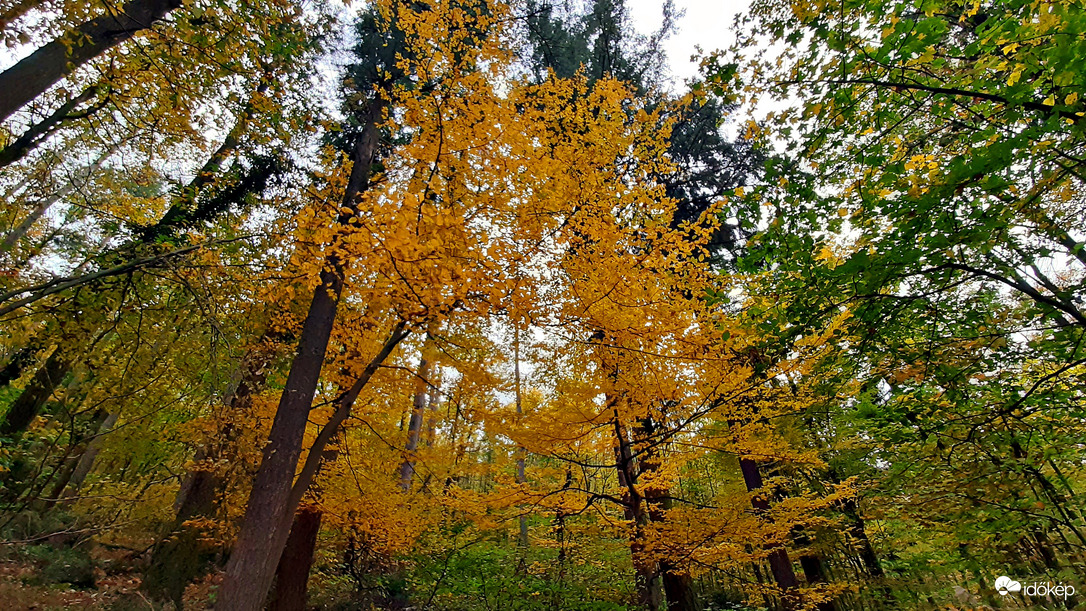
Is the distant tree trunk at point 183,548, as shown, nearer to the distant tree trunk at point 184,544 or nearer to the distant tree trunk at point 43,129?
the distant tree trunk at point 184,544

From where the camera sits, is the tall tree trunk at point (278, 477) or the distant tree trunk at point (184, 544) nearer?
the tall tree trunk at point (278, 477)

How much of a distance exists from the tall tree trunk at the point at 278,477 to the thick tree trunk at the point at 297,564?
2.62 m

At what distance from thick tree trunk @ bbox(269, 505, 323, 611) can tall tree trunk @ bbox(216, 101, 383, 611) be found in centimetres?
262

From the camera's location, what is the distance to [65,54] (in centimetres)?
338

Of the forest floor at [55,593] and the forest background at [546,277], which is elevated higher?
the forest background at [546,277]

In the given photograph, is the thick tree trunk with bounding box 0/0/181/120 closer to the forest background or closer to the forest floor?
the forest background

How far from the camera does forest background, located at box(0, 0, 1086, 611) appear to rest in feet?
10.1

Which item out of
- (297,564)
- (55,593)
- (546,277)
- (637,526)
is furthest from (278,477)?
(55,593)

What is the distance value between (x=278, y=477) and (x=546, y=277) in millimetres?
3182

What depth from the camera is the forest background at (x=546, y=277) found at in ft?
10.1

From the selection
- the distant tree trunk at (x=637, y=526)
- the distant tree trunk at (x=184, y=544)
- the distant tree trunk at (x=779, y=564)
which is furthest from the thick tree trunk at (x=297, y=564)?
the distant tree trunk at (x=779, y=564)

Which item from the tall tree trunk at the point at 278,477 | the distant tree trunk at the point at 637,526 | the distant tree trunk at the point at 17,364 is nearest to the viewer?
the tall tree trunk at the point at 278,477

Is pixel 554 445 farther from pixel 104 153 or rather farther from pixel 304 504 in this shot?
pixel 104 153

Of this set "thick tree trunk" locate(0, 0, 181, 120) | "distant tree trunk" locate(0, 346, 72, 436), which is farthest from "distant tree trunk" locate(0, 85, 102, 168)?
"distant tree trunk" locate(0, 346, 72, 436)
